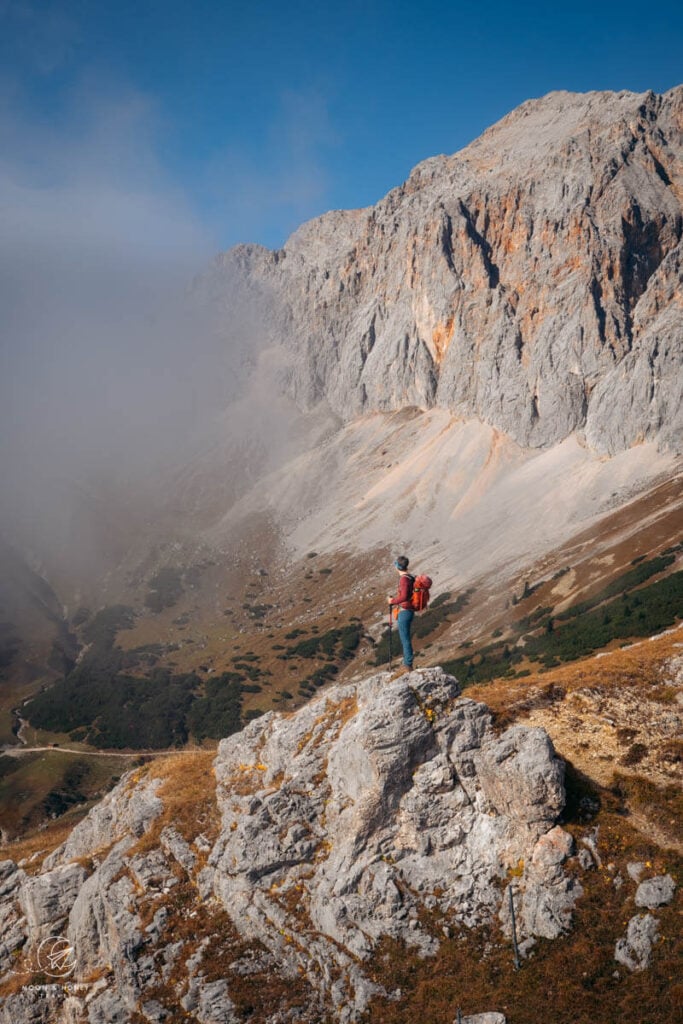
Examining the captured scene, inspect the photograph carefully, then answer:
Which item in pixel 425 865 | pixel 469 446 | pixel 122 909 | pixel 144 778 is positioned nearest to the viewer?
pixel 425 865

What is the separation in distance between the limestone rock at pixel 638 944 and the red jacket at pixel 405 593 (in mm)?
10818

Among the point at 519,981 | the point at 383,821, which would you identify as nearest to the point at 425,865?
the point at 383,821

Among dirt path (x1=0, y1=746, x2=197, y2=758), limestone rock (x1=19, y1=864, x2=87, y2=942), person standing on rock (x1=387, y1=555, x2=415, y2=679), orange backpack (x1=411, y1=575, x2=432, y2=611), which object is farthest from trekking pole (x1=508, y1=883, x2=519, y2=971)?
dirt path (x1=0, y1=746, x2=197, y2=758)

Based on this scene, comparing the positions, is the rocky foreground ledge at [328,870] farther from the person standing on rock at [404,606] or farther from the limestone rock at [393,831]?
the person standing on rock at [404,606]

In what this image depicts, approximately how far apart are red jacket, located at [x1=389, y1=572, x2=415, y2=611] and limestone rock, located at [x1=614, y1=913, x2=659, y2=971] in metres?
10.8

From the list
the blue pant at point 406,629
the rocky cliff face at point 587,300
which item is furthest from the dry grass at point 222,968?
the rocky cliff face at point 587,300

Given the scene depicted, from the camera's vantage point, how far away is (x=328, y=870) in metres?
19.8

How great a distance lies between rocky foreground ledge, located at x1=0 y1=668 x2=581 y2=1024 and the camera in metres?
18.0

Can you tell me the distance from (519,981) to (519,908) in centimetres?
171

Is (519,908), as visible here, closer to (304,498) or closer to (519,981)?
(519,981)

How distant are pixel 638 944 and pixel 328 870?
28.5 ft

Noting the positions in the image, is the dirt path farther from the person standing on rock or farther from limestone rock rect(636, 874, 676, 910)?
limestone rock rect(636, 874, 676, 910)

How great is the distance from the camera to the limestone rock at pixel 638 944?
1550cm

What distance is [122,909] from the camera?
22453mm
